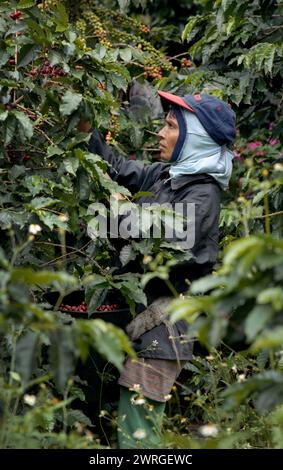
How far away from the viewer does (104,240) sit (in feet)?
10.8

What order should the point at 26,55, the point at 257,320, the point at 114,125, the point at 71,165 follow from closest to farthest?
the point at 257,320, the point at 71,165, the point at 26,55, the point at 114,125

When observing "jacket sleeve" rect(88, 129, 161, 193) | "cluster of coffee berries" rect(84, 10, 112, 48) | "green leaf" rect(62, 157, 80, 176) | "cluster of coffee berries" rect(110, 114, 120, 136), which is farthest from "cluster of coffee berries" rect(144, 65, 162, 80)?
"green leaf" rect(62, 157, 80, 176)

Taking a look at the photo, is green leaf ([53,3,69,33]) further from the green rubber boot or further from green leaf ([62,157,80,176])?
the green rubber boot

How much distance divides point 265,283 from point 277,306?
126 mm

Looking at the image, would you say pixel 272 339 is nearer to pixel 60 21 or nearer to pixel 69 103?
pixel 69 103

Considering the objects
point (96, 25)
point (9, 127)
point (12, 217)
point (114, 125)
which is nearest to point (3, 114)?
point (9, 127)

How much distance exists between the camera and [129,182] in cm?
368

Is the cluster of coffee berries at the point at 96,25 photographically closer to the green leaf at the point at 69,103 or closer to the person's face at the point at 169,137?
the person's face at the point at 169,137

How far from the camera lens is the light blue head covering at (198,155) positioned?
345 cm

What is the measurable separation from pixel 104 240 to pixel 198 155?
1.70ft

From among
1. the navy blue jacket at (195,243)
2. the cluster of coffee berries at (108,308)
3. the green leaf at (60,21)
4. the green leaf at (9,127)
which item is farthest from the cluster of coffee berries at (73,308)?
the green leaf at (60,21)

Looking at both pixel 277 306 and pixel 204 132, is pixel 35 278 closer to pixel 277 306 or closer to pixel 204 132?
pixel 277 306
